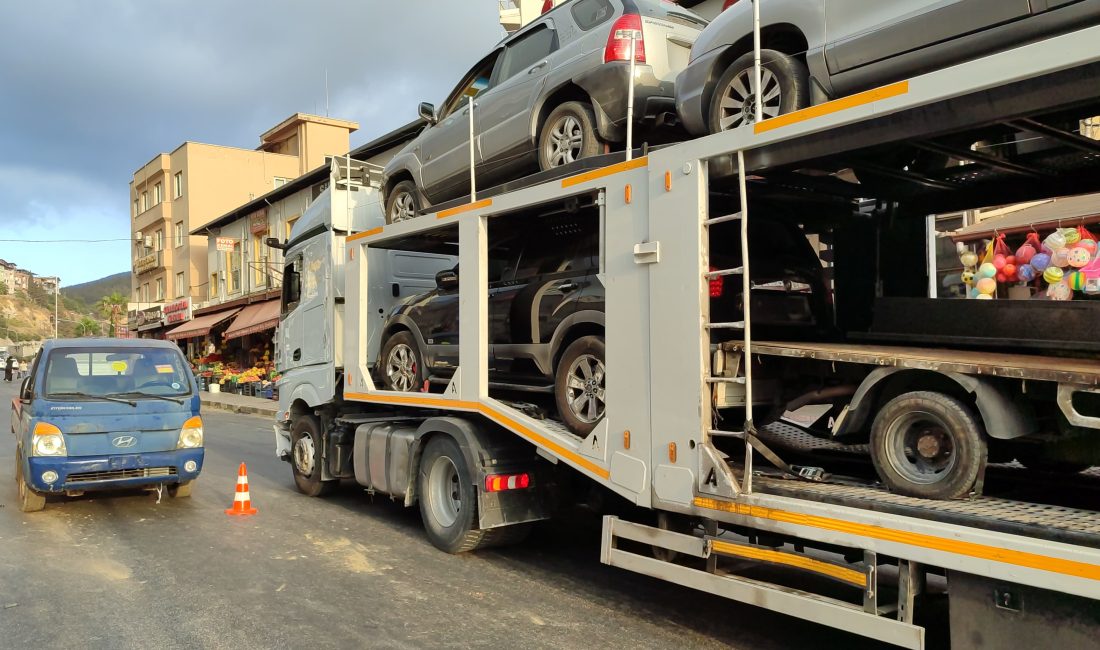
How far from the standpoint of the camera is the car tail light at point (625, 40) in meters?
6.07

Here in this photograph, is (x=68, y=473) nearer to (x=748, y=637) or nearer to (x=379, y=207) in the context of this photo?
(x=379, y=207)

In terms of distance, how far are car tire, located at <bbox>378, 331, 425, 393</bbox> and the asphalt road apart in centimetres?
133

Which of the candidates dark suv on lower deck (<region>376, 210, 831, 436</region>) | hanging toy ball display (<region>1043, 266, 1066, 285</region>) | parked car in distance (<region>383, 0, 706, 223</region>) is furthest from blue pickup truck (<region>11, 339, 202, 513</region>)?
hanging toy ball display (<region>1043, 266, 1066, 285</region>)

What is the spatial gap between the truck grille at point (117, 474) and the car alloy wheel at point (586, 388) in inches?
187

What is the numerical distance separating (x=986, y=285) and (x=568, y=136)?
4.23 meters

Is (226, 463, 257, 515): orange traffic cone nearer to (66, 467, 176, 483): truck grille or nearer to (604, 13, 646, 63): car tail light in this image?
(66, 467, 176, 483): truck grille

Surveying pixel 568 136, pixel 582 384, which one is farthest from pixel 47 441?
pixel 568 136

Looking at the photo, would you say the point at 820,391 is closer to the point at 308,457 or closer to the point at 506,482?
the point at 506,482

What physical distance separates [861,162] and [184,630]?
4728 millimetres

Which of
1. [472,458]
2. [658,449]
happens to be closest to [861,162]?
[658,449]

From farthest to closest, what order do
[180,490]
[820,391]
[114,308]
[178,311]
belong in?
[114,308]
[178,311]
[180,490]
[820,391]

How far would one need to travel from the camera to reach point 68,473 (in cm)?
764

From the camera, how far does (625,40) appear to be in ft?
20.0

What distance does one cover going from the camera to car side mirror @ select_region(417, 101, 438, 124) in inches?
325
